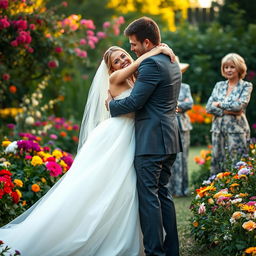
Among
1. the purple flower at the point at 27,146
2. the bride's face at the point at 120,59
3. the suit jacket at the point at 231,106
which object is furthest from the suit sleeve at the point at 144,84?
the suit jacket at the point at 231,106

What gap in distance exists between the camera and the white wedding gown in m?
4.37

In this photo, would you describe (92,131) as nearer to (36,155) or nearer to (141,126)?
(141,126)

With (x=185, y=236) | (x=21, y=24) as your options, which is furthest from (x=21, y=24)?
(x=185, y=236)

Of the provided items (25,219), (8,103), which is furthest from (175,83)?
(8,103)

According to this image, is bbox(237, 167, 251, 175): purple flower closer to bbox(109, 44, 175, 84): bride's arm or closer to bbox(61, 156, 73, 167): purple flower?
bbox(109, 44, 175, 84): bride's arm

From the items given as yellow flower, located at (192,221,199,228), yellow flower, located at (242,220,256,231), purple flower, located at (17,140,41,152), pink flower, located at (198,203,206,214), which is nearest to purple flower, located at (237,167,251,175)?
pink flower, located at (198,203,206,214)

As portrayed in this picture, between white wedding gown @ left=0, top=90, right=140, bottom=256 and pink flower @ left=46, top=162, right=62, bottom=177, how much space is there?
107 cm

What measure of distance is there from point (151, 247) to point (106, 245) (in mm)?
404

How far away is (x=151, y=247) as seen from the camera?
4234mm

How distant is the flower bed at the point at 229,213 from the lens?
4039 millimetres

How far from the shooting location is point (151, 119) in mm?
4250

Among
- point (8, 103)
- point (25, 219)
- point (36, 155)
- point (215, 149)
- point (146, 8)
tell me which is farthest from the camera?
point (146, 8)

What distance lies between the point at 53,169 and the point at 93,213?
131 cm

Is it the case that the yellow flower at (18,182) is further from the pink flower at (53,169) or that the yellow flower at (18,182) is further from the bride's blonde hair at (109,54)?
the bride's blonde hair at (109,54)
